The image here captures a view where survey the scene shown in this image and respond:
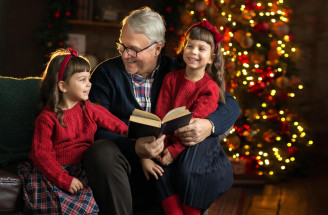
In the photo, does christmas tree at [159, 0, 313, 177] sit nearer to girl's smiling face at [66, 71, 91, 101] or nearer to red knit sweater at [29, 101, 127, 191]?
red knit sweater at [29, 101, 127, 191]

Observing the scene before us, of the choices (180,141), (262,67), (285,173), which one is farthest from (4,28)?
(180,141)

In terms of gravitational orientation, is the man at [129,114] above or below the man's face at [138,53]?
below

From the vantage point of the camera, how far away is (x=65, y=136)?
2271 mm

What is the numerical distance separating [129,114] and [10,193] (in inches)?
29.1

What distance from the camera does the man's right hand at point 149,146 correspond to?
2230mm

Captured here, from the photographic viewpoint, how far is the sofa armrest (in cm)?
223

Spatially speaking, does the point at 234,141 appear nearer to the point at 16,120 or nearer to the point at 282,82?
the point at 282,82

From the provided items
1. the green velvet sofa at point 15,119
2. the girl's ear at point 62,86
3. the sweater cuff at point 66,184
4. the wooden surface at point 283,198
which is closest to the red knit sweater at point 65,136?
the sweater cuff at point 66,184

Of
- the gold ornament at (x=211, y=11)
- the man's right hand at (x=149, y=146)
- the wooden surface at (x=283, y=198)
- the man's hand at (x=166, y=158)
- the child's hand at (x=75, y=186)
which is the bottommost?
the wooden surface at (x=283, y=198)

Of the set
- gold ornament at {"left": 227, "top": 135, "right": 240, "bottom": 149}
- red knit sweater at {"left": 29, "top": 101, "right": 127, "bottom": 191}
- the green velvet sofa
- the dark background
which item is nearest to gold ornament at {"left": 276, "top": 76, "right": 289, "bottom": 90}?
gold ornament at {"left": 227, "top": 135, "right": 240, "bottom": 149}

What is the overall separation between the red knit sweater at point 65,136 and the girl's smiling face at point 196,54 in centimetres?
48

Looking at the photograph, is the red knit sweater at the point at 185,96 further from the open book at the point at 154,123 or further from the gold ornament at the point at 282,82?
the gold ornament at the point at 282,82

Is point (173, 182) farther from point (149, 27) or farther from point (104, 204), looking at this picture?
point (149, 27)

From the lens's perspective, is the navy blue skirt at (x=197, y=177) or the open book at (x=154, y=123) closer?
the open book at (x=154, y=123)
